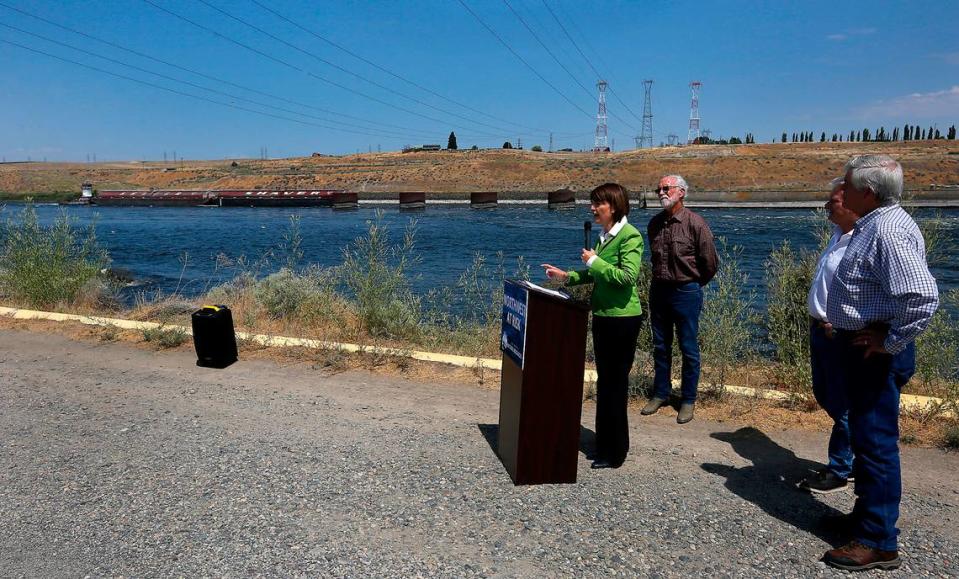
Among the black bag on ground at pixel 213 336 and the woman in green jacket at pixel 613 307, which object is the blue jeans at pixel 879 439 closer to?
the woman in green jacket at pixel 613 307

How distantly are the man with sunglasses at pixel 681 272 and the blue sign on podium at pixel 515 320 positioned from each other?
158 cm

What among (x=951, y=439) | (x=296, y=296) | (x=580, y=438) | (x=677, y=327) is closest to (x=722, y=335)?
(x=677, y=327)

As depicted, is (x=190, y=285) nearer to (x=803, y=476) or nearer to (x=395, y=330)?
(x=395, y=330)

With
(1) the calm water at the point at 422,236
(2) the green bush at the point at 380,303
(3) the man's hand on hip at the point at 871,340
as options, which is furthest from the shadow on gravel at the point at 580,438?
(1) the calm water at the point at 422,236

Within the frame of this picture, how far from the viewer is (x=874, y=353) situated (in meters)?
3.45

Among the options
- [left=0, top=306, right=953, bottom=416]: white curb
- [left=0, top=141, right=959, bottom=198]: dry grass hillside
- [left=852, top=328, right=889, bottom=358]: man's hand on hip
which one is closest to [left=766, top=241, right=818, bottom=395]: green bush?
→ [left=0, top=306, right=953, bottom=416]: white curb

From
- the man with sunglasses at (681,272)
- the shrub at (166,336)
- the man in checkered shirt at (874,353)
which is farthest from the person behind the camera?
the shrub at (166,336)

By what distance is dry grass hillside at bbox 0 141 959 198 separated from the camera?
249 feet

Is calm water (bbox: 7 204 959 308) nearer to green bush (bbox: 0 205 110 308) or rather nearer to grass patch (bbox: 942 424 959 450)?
green bush (bbox: 0 205 110 308)

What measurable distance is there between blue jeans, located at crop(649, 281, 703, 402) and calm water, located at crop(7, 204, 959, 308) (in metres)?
9.16

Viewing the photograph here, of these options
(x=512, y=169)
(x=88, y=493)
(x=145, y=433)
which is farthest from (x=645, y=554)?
(x=512, y=169)

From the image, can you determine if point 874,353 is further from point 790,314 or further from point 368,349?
point 368,349

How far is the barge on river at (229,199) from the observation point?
226 ft

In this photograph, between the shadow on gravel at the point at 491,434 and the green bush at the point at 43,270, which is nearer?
the shadow on gravel at the point at 491,434
